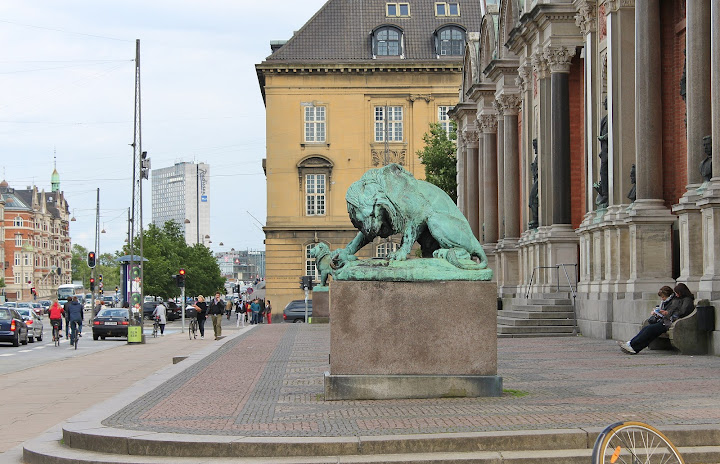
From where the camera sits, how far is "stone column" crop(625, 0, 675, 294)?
78.1 feet

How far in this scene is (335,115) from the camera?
233ft

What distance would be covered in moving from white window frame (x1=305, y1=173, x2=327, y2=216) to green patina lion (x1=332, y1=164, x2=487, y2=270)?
191 feet

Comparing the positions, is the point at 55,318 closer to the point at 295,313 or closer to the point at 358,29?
the point at 295,313

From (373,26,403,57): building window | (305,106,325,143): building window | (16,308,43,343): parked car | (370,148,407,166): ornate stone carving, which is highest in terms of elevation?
(373,26,403,57): building window

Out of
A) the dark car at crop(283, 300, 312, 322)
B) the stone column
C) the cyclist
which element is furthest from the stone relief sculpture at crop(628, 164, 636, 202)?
the dark car at crop(283, 300, 312, 322)

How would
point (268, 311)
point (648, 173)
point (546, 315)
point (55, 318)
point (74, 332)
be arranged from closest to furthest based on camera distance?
point (648, 173) → point (546, 315) → point (74, 332) → point (55, 318) → point (268, 311)

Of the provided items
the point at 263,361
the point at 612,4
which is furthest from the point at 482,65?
the point at 263,361

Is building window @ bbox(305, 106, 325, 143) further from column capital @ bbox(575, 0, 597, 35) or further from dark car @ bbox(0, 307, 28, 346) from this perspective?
column capital @ bbox(575, 0, 597, 35)

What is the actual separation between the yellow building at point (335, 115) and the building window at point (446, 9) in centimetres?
235

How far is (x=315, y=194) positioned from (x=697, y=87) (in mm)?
51114

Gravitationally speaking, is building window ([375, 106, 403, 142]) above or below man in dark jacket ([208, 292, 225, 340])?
above

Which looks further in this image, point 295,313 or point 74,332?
point 295,313

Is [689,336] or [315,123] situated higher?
[315,123]

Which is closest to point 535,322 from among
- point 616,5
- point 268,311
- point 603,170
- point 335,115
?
point 603,170
